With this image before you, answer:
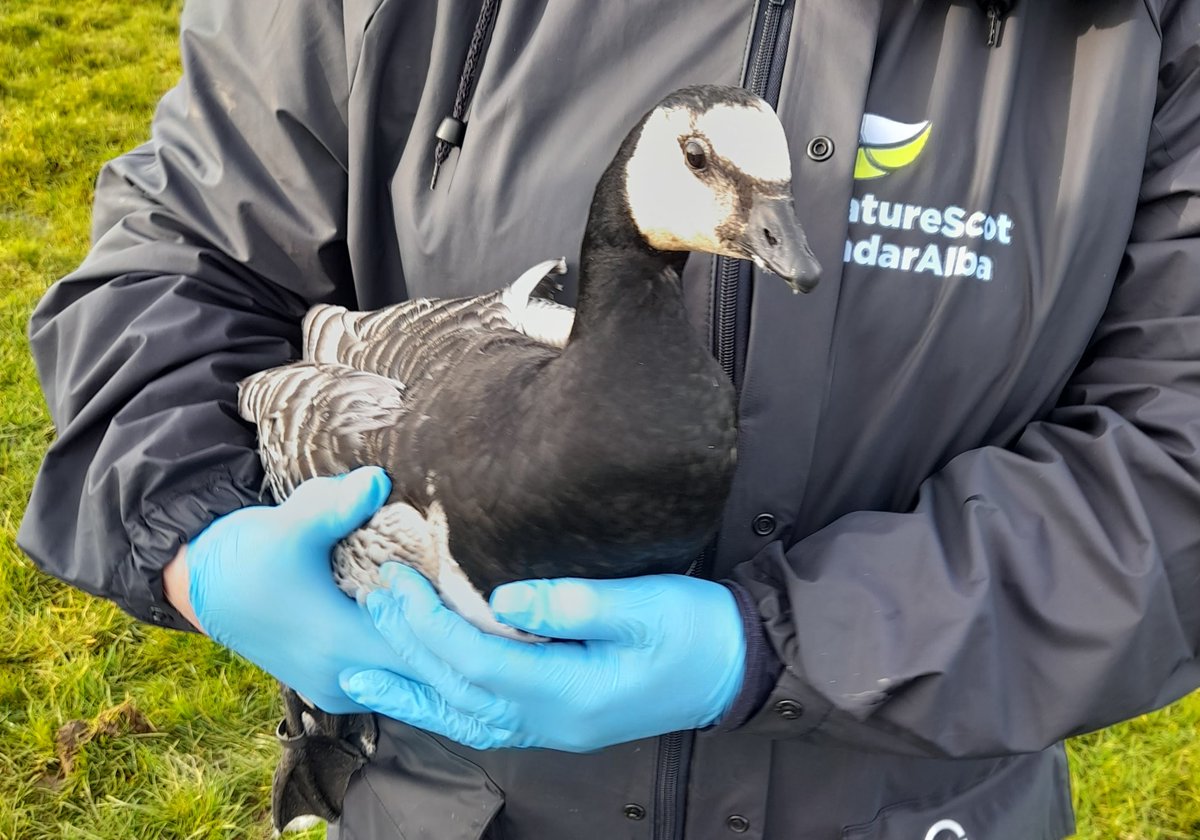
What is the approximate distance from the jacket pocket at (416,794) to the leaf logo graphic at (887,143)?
1.07 metres

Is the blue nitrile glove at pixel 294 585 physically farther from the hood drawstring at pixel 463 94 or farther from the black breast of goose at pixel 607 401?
the hood drawstring at pixel 463 94

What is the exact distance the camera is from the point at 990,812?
148cm

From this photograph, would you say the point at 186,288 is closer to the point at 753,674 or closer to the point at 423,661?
the point at 423,661

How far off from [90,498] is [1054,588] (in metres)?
1.30

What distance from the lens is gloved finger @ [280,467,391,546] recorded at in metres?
1.37

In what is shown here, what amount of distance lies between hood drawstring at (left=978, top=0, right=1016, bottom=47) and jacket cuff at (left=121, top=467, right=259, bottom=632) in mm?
1236

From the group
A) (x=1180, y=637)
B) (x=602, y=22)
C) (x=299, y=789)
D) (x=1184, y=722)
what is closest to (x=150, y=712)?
(x=299, y=789)

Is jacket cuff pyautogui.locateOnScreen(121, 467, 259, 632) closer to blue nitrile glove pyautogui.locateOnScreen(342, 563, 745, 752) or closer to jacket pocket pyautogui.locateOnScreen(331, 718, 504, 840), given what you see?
blue nitrile glove pyautogui.locateOnScreen(342, 563, 745, 752)

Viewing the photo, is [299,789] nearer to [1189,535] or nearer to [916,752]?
[916,752]

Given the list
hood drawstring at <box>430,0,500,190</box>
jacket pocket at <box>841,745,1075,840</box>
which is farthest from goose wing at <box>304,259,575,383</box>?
jacket pocket at <box>841,745,1075,840</box>

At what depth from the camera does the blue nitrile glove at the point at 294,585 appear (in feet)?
4.57

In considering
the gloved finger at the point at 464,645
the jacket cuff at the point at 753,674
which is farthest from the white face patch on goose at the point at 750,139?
the gloved finger at the point at 464,645

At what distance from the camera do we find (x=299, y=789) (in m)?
1.71

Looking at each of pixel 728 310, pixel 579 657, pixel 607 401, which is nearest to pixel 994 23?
pixel 728 310
